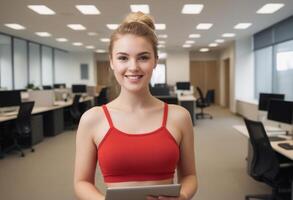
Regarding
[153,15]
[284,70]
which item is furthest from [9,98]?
[284,70]

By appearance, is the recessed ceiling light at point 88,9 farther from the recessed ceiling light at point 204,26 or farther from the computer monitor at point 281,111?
the computer monitor at point 281,111

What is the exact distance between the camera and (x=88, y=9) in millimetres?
6133

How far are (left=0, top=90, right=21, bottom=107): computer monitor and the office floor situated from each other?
1.07 meters

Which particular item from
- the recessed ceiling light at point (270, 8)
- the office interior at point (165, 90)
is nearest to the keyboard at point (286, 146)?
the office interior at point (165, 90)

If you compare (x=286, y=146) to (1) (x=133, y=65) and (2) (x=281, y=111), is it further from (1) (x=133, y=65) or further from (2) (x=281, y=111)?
(1) (x=133, y=65)

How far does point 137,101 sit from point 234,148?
5126 millimetres

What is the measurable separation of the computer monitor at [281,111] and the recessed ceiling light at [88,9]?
3974 millimetres

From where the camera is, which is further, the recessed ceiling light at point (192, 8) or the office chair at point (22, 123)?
the recessed ceiling light at point (192, 8)

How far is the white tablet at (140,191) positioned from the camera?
2.89 feet

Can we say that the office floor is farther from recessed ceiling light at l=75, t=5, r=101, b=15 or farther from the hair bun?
recessed ceiling light at l=75, t=5, r=101, b=15

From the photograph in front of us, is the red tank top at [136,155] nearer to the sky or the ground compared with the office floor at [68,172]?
nearer to the sky

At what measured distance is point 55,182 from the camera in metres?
3.99

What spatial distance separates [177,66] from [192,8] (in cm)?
876

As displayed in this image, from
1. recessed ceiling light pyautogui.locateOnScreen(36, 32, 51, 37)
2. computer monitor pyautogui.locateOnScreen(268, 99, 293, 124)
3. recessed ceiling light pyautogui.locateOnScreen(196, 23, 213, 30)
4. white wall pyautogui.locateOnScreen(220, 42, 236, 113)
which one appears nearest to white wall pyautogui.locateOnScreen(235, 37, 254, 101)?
white wall pyautogui.locateOnScreen(220, 42, 236, 113)
